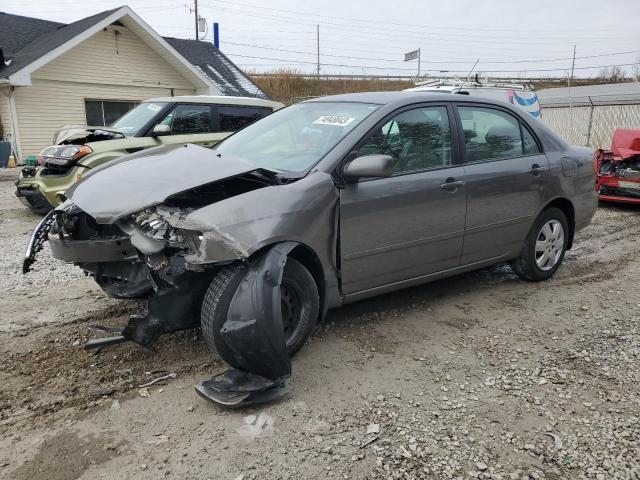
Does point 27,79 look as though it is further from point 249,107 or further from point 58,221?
point 58,221

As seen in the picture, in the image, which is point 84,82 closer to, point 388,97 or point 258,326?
point 388,97

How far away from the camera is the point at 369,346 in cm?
372

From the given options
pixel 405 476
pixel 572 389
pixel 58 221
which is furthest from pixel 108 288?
pixel 572 389

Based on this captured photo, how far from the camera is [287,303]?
3.30 meters

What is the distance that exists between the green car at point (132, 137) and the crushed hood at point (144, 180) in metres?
3.85

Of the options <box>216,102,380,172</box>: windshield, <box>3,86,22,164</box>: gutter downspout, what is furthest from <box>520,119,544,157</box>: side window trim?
<box>3,86,22,164</box>: gutter downspout

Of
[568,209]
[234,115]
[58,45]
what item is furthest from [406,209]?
[58,45]

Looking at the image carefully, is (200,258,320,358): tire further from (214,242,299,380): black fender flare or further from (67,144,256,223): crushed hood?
(67,144,256,223): crushed hood

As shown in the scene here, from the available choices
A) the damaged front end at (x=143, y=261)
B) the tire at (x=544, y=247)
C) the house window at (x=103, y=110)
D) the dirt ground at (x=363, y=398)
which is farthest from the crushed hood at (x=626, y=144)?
the house window at (x=103, y=110)

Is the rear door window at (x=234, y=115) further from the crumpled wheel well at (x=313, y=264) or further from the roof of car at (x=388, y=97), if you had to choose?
the crumpled wheel well at (x=313, y=264)

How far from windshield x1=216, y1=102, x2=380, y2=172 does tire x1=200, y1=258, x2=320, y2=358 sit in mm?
764

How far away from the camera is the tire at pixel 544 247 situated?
4.93m

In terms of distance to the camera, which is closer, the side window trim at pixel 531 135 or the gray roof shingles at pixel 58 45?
the side window trim at pixel 531 135

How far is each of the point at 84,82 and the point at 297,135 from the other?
15.8 meters
